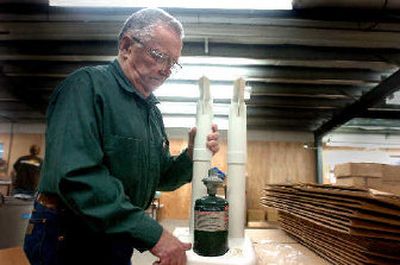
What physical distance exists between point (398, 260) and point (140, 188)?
2.70 ft

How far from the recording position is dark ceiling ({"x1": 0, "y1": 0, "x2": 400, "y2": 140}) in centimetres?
258

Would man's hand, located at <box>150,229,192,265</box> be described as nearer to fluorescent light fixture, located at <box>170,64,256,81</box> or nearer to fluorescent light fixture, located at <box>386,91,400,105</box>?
fluorescent light fixture, located at <box>170,64,256,81</box>

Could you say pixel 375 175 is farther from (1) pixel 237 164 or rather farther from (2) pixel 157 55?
(2) pixel 157 55

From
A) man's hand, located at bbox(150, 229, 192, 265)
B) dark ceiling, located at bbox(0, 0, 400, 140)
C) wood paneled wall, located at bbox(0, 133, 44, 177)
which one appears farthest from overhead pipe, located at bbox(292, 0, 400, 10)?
wood paneled wall, located at bbox(0, 133, 44, 177)

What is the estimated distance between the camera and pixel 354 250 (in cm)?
103

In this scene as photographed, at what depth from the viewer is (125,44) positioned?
1152 mm

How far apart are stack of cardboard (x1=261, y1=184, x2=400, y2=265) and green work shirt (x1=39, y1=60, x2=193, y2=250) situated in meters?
0.57

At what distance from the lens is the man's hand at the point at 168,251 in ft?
2.79

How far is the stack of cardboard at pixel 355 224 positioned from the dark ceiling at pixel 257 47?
171 cm

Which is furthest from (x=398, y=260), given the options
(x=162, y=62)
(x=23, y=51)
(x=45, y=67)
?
(x=45, y=67)

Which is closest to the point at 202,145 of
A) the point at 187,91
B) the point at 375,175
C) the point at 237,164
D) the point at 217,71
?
the point at 237,164

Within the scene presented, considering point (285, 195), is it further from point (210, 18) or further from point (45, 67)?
point (45, 67)

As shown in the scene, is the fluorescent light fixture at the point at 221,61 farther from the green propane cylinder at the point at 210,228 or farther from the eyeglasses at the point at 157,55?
the green propane cylinder at the point at 210,228

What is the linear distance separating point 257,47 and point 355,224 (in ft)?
9.14
